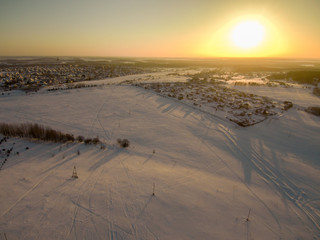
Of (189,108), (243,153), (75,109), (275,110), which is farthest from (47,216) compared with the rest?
(275,110)

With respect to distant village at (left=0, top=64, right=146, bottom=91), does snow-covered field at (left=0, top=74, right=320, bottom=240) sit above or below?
A: below

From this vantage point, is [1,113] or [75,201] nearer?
[75,201]

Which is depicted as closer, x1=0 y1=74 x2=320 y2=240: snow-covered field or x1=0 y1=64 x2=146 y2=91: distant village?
x1=0 y1=74 x2=320 y2=240: snow-covered field

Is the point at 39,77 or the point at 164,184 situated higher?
the point at 39,77

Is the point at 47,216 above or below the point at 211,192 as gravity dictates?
above

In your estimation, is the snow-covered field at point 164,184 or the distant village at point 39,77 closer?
the snow-covered field at point 164,184

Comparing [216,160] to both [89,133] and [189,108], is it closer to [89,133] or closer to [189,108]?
[89,133]

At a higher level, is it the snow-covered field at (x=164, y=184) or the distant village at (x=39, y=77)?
the distant village at (x=39, y=77)

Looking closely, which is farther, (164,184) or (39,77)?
(39,77)
